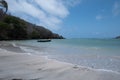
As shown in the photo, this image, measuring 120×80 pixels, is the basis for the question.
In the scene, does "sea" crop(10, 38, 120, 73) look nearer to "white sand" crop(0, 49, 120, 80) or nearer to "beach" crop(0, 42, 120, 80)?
"beach" crop(0, 42, 120, 80)

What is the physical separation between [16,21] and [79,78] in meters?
74.5

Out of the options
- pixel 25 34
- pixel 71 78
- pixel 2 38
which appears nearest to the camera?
pixel 71 78

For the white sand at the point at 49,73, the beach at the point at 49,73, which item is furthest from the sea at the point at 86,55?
the white sand at the point at 49,73

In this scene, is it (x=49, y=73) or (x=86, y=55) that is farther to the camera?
(x=86, y=55)

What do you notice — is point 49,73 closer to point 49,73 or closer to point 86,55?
point 49,73

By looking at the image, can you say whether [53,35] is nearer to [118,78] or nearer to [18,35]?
[18,35]

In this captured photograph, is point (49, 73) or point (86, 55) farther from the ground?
point (49, 73)

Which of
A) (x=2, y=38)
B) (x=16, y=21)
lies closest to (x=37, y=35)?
(x=16, y=21)

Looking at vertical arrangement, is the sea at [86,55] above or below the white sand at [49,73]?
below

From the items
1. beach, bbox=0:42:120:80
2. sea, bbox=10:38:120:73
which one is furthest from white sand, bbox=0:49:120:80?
sea, bbox=10:38:120:73

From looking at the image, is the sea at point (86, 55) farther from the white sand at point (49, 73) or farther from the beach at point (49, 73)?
the white sand at point (49, 73)

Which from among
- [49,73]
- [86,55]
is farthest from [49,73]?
[86,55]

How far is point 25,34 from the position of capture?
8388 centimetres

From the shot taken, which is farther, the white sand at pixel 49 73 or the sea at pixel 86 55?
the sea at pixel 86 55
